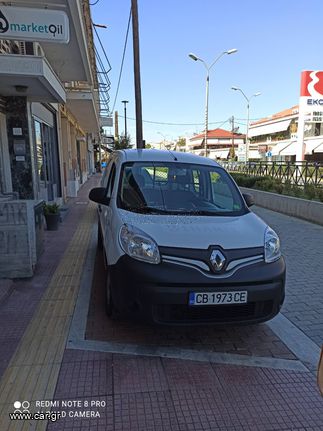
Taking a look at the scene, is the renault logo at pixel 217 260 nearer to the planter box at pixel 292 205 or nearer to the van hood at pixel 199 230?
the van hood at pixel 199 230

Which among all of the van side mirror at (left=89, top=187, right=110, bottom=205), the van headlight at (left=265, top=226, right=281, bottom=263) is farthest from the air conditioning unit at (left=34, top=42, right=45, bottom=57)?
the van headlight at (left=265, top=226, right=281, bottom=263)

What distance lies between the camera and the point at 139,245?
10.6 feet

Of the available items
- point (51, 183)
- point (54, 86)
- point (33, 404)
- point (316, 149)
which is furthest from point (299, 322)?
point (316, 149)

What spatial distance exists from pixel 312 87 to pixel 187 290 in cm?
1898


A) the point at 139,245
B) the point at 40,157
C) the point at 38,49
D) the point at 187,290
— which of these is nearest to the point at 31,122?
the point at 38,49

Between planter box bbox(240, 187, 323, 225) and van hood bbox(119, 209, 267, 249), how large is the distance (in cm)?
690

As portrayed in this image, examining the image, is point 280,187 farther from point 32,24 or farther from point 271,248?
point 32,24

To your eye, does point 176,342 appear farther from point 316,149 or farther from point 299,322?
point 316,149

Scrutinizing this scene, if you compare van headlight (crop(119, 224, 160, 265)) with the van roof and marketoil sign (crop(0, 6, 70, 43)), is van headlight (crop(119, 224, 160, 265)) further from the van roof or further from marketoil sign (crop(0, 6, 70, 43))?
marketoil sign (crop(0, 6, 70, 43))

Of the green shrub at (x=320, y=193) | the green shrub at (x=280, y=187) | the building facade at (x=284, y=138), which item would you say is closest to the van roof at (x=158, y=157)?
the green shrub at (x=320, y=193)

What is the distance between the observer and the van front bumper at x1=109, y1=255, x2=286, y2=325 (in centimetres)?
302

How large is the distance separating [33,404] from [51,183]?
9782mm

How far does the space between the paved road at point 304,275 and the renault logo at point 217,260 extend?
141cm

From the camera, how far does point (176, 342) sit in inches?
136
